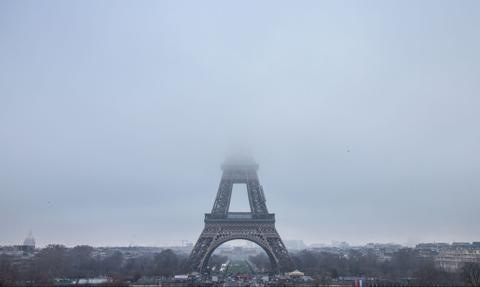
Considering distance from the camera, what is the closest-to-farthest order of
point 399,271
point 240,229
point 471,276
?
point 471,276 < point 240,229 < point 399,271

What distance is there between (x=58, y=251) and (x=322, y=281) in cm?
5001

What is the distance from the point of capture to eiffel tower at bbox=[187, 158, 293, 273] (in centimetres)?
5959

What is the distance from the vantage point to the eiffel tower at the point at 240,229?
59594mm

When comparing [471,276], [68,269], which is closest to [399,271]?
[471,276]

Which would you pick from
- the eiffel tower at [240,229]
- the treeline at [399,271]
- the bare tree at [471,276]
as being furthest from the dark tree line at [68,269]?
the bare tree at [471,276]

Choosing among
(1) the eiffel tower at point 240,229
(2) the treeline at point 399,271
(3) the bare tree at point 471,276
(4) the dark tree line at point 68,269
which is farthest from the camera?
(1) the eiffel tower at point 240,229

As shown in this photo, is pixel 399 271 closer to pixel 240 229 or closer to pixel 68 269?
pixel 240 229

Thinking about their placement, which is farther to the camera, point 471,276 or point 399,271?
point 399,271

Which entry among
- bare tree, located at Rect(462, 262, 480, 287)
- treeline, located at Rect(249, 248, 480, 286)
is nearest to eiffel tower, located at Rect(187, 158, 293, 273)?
treeline, located at Rect(249, 248, 480, 286)

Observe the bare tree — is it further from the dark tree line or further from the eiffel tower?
the dark tree line

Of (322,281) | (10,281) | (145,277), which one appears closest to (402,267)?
(322,281)

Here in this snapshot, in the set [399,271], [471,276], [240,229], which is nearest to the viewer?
[471,276]

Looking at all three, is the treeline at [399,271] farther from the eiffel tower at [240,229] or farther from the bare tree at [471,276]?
the eiffel tower at [240,229]

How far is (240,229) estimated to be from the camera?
206 ft
